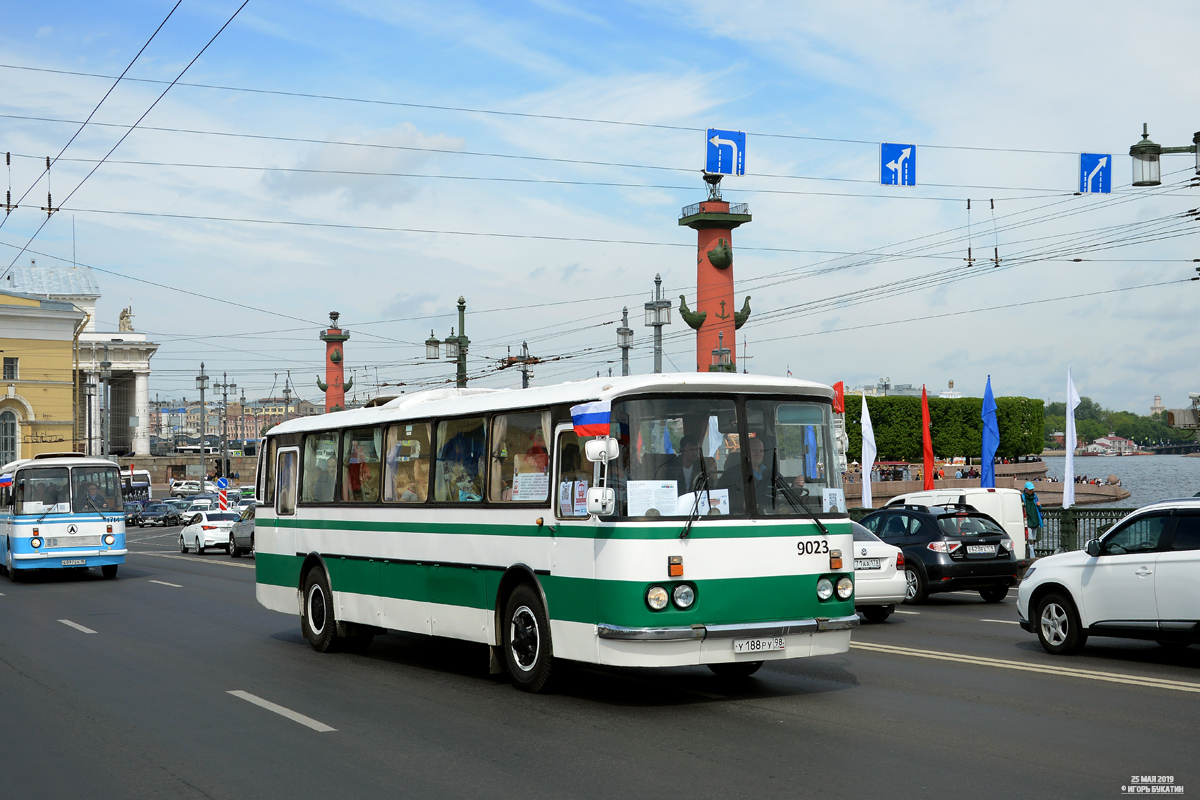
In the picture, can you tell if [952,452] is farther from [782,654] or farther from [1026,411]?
[782,654]

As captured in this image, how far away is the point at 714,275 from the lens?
48.9m

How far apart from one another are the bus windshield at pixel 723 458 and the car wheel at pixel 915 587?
9.95 meters

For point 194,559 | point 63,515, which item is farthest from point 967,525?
point 194,559

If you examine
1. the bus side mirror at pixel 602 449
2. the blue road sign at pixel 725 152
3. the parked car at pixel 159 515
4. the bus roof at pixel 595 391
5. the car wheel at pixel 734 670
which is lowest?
the parked car at pixel 159 515

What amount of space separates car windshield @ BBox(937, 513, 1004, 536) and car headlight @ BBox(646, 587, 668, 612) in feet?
38.0

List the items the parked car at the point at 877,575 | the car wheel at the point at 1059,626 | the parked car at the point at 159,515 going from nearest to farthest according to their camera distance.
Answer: the car wheel at the point at 1059,626 → the parked car at the point at 877,575 → the parked car at the point at 159,515

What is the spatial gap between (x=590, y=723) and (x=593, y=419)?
7.46ft

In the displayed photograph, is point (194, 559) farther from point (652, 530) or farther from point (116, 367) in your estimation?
point (116, 367)

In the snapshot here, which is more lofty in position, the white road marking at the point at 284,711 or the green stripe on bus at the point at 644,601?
the green stripe on bus at the point at 644,601

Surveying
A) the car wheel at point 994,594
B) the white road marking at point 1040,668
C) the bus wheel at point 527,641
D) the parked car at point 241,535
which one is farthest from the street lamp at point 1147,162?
the parked car at point 241,535

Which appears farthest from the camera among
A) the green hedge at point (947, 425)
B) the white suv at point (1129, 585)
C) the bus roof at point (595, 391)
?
the green hedge at point (947, 425)

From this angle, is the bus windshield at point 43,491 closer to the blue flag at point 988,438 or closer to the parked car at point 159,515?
the blue flag at point 988,438

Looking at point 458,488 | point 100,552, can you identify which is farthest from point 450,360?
point 458,488

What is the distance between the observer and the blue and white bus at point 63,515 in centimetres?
2692
